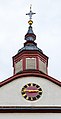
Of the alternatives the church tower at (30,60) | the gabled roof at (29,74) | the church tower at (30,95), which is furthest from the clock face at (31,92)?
the church tower at (30,60)

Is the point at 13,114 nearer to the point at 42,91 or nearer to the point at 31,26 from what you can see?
the point at 42,91

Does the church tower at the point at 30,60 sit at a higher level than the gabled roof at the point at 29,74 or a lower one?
higher

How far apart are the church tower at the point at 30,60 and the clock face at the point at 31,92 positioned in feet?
6.79

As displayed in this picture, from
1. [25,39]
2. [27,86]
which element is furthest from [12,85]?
[25,39]

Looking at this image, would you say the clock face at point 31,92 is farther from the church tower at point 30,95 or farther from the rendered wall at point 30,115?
the rendered wall at point 30,115

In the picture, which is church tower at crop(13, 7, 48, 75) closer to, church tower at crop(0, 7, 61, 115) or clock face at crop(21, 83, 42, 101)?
church tower at crop(0, 7, 61, 115)

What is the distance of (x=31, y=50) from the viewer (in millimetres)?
34812

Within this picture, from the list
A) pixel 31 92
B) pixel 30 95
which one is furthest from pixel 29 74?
pixel 30 95

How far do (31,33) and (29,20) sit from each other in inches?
61.0

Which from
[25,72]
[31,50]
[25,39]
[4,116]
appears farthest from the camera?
[25,39]

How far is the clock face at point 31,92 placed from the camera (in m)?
30.7

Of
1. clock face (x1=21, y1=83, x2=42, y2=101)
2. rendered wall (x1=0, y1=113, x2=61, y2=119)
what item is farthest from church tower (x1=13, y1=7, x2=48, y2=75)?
rendered wall (x1=0, y1=113, x2=61, y2=119)

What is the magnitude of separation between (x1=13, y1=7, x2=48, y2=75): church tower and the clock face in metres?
2.07

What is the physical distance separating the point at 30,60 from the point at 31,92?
4.05 m
